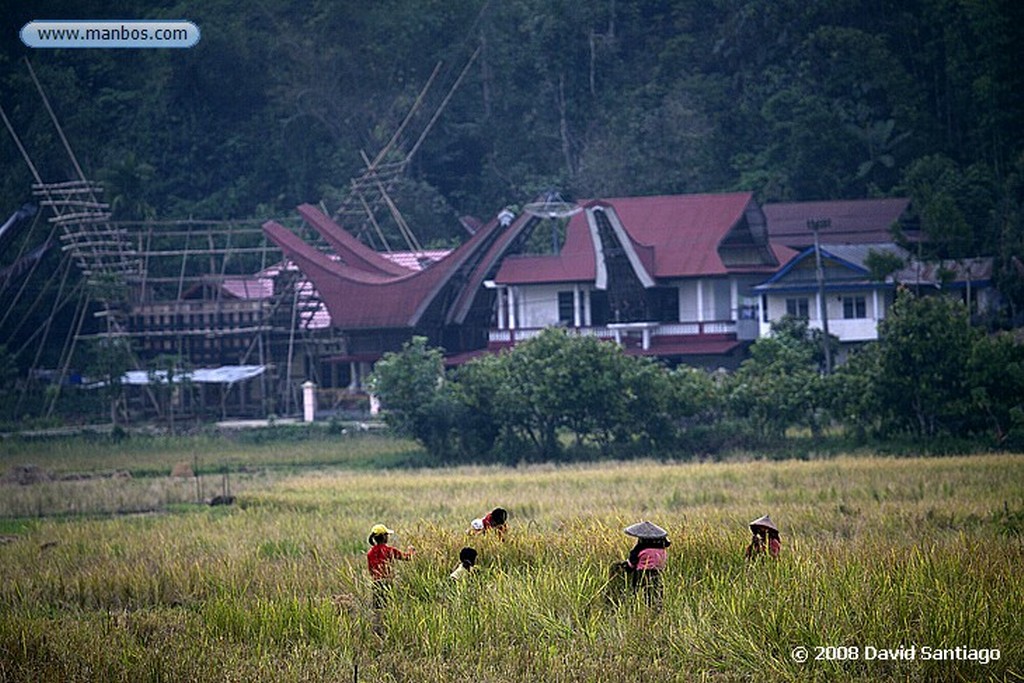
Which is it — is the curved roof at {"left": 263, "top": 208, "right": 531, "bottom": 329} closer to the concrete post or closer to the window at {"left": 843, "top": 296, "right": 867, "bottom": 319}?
the concrete post

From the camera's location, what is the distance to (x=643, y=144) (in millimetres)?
41688

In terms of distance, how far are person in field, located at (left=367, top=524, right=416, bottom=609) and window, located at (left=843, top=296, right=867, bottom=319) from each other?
76.2 feet

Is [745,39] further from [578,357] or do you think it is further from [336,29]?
[578,357]

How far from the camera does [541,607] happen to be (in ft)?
27.5

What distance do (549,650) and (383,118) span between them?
39.8 meters

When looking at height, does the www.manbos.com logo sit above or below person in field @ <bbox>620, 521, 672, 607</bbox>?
above

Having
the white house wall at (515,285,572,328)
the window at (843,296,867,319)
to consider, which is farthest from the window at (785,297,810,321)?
the white house wall at (515,285,572,328)

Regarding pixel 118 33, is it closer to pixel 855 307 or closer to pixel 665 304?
pixel 855 307

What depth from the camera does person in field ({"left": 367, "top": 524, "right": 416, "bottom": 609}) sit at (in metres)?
9.19

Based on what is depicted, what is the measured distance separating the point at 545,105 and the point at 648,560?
124 ft

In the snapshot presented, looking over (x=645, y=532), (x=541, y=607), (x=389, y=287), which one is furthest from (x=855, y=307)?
(x=541, y=607)

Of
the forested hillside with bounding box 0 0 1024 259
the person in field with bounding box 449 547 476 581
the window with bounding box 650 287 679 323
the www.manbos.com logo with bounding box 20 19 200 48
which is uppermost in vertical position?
the forested hillside with bounding box 0 0 1024 259

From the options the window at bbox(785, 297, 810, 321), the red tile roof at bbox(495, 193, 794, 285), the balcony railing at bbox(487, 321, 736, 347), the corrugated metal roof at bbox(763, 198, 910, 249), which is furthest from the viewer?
the corrugated metal roof at bbox(763, 198, 910, 249)

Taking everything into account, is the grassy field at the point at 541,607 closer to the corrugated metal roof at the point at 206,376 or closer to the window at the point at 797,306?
the window at the point at 797,306
